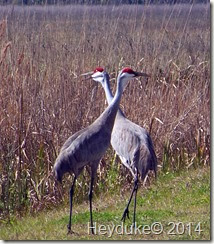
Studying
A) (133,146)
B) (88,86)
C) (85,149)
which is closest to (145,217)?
(133,146)

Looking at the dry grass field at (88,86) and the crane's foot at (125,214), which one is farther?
the dry grass field at (88,86)

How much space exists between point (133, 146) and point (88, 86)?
162 cm

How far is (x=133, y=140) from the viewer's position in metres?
6.91

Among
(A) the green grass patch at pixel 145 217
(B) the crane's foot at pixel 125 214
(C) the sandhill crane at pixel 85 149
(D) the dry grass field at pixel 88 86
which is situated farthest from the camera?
(D) the dry grass field at pixel 88 86

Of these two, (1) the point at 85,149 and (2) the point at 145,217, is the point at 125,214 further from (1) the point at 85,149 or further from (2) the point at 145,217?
(1) the point at 85,149

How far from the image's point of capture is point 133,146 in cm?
688

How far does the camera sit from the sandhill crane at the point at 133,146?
6668mm

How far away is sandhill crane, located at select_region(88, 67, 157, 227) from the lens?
667cm

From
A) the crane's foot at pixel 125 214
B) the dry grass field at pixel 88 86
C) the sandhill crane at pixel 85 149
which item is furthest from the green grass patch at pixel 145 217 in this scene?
the dry grass field at pixel 88 86

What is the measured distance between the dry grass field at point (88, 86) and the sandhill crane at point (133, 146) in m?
0.84

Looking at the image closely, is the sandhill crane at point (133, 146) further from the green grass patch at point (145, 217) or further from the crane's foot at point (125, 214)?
the green grass patch at point (145, 217)

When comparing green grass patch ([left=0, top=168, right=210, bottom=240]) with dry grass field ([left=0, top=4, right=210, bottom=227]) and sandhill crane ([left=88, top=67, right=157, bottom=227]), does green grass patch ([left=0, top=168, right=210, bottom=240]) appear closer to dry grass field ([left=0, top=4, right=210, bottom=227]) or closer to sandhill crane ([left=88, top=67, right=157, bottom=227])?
sandhill crane ([left=88, top=67, right=157, bottom=227])

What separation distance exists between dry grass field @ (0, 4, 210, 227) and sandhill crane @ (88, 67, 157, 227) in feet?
2.74

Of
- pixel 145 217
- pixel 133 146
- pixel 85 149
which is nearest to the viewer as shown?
pixel 85 149
